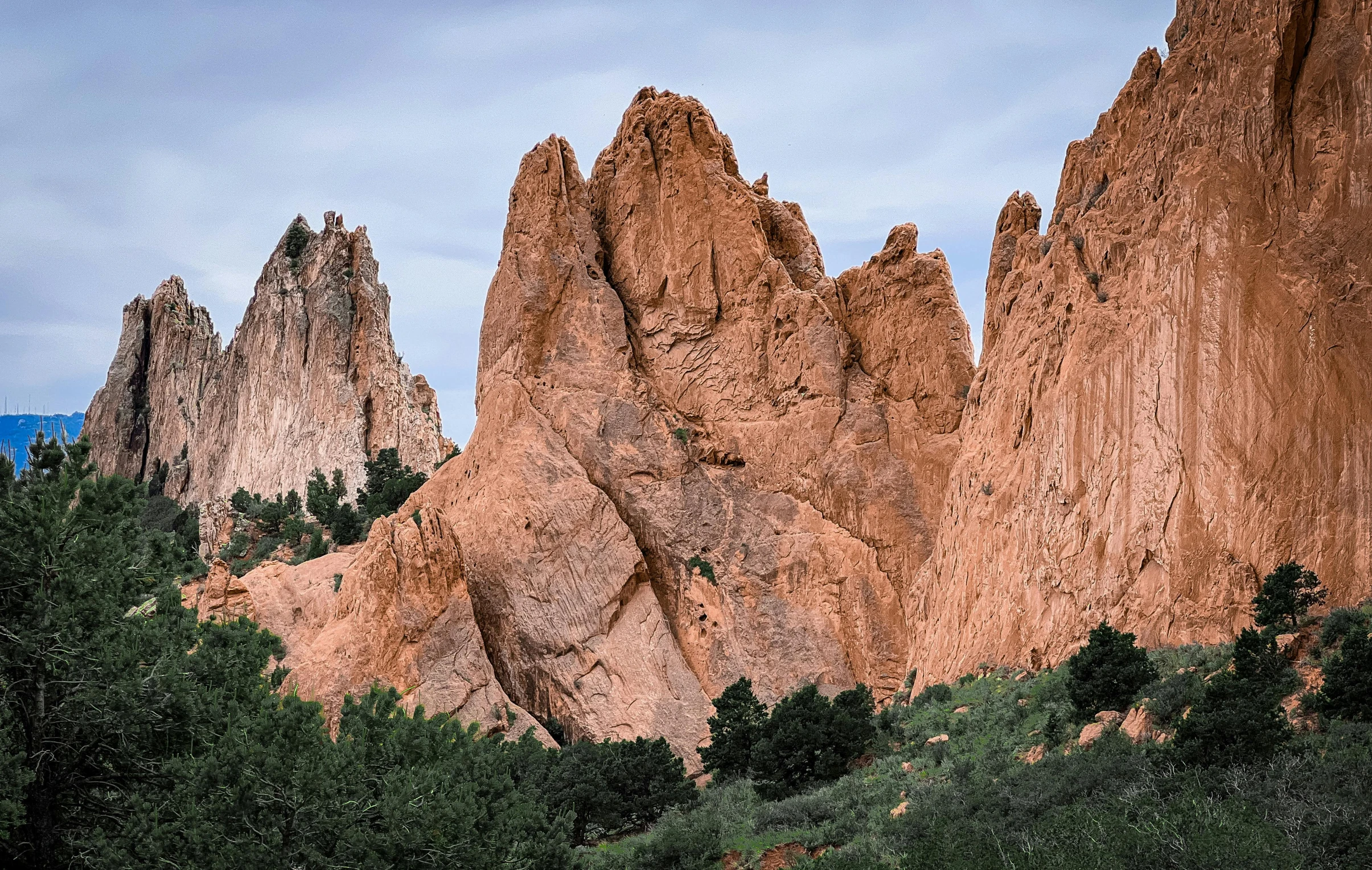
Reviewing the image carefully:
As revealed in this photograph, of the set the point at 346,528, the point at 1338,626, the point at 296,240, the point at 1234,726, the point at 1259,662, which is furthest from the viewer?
the point at 296,240

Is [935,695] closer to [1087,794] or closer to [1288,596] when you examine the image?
[1288,596]

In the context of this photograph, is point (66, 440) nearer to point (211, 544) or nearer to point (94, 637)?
point (94, 637)

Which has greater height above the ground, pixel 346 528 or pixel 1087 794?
pixel 346 528

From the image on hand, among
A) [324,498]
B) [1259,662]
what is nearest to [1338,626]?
[1259,662]

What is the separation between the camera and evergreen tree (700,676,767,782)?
34.7 meters

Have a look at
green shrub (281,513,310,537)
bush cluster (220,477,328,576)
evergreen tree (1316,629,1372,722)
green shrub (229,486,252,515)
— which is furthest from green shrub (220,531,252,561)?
evergreen tree (1316,629,1372,722)

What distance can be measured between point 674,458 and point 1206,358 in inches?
889

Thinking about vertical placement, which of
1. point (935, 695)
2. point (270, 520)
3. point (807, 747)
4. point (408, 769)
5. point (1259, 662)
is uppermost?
point (270, 520)

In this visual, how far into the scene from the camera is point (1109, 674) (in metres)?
25.6

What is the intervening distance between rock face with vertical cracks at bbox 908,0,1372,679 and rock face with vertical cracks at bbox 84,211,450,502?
170 ft

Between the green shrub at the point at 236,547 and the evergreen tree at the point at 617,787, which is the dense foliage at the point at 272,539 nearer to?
the green shrub at the point at 236,547

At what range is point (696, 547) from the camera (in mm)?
45812

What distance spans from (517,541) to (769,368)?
12.6 metres

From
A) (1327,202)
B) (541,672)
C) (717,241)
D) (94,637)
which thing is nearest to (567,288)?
(717,241)
